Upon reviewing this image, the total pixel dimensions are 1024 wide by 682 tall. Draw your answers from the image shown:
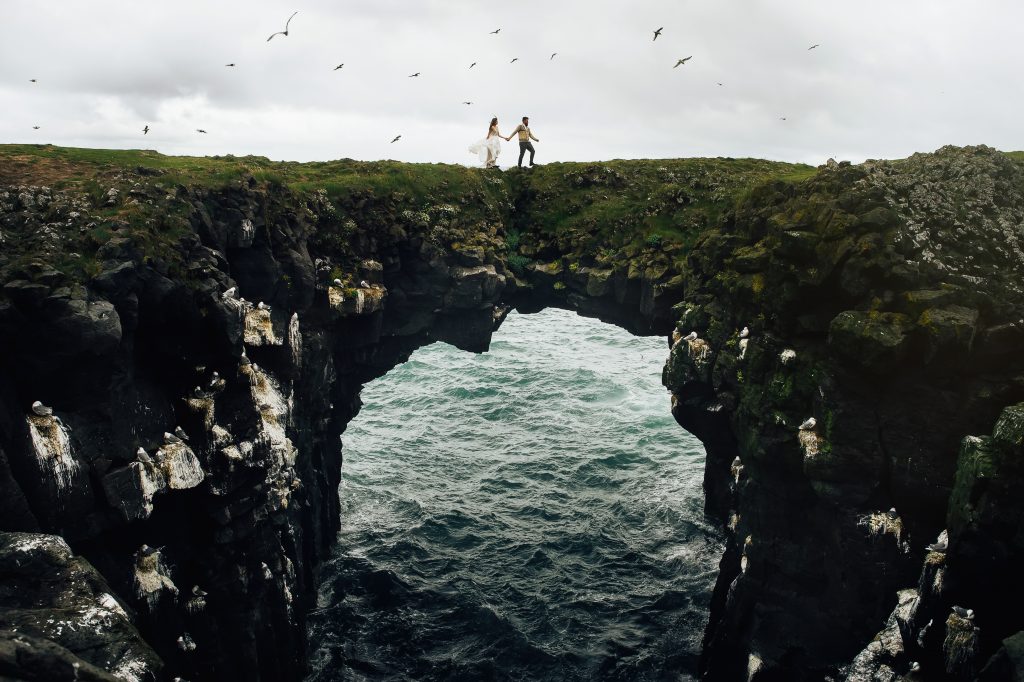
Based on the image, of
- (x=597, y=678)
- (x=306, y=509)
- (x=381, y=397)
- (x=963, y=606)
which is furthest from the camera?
(x=381, y=397)

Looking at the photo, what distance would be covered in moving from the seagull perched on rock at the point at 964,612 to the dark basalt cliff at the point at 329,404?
0.50 metres

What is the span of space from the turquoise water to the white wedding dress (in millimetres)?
22410

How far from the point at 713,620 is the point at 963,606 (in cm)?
1659

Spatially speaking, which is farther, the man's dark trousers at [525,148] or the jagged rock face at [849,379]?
the man's dark trousers at [525,148]

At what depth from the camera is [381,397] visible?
242ft

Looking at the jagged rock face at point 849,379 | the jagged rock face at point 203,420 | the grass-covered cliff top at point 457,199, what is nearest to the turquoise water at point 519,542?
the jagged rock face at point 203,420

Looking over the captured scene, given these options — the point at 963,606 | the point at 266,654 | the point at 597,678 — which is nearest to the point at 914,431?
the point at 963,606

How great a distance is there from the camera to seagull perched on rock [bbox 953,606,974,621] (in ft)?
66.3

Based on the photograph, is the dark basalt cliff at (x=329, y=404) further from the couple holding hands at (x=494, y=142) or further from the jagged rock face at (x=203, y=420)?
the couple holding hands at (x=494, y=142)

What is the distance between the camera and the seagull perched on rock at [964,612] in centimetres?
2022

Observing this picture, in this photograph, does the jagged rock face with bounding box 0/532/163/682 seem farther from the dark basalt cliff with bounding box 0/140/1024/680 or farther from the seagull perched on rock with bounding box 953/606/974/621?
the seagull perched on rock with bounding box 953/606/974/621

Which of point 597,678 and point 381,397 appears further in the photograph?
point 381,397

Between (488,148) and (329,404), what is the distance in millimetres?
22469

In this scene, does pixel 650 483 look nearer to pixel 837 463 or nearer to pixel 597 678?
pixel 597 678
